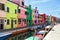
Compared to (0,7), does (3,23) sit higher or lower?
lower

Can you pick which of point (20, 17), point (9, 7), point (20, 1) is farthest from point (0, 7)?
point (20, 1)

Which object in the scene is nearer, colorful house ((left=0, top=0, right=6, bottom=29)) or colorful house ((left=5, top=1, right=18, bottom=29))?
colorful house ((left=0, top=0, right=6, bottom=29))

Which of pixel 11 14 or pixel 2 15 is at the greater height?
pixel 11 14

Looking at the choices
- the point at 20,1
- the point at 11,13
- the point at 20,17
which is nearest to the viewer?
the point at 11,13

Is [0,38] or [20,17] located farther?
[20,17]

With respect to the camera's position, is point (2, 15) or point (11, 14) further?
point (11, 14)

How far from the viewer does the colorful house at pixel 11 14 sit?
995 inches

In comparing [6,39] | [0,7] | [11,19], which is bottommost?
[6,39]

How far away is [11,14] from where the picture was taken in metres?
27.1

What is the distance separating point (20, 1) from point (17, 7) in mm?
5066

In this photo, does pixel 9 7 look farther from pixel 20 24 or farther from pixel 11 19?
pixel 20 24

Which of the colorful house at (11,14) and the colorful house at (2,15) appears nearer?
the colorful house at (2,15)

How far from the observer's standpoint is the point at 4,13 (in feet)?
77.3

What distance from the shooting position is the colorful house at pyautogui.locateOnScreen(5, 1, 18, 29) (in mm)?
25275
